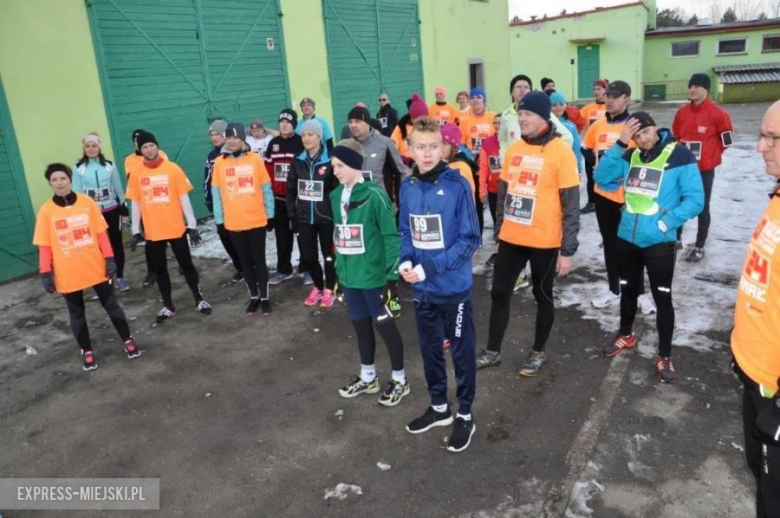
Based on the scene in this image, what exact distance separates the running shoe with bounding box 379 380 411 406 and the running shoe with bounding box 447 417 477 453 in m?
0.62

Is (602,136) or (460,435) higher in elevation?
(602,136)

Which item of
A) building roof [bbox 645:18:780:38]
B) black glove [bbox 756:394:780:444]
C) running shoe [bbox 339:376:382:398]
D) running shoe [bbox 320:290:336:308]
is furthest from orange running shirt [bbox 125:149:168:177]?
building roof [bbox 645:18:780:38]

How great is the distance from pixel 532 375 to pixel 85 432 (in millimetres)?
3507

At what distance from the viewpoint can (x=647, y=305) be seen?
18.5 ft

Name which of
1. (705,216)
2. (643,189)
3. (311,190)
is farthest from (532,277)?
(705,216)

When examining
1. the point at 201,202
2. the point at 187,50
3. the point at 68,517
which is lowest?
the point at 68,517

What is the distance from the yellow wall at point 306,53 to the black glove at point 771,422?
39.0 feet

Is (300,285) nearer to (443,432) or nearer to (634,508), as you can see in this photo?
(443,432)

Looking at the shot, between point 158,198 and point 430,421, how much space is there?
3.89 m

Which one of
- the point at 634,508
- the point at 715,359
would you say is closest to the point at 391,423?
the point at 634,508

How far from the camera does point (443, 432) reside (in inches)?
154

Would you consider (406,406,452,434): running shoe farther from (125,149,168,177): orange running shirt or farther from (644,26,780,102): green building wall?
(644,26,780,102): green building wall

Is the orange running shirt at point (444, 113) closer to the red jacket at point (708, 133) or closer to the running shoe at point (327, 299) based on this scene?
the red jacket at point (708, 133)

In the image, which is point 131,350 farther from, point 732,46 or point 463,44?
point 732,46
